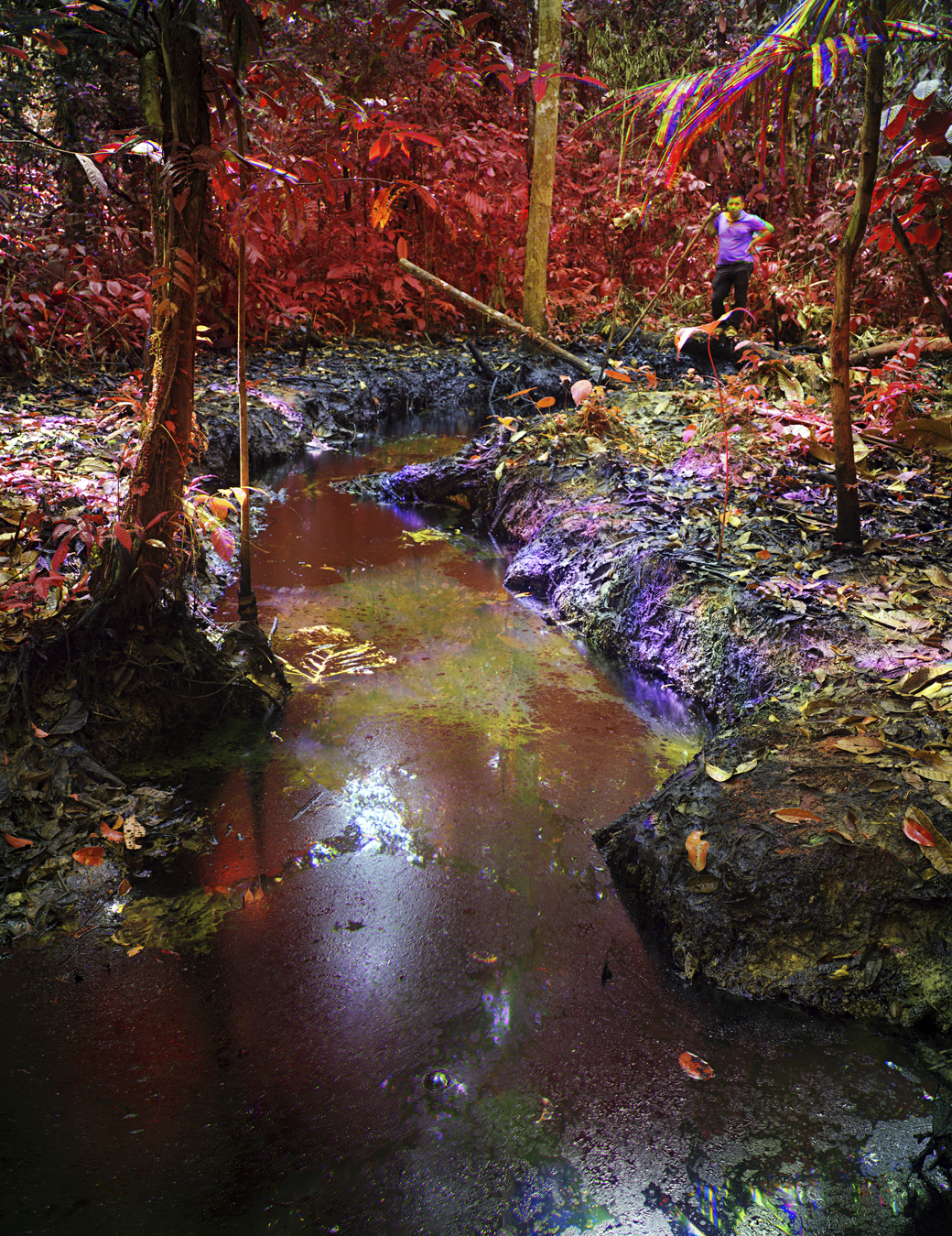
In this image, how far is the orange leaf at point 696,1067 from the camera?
70.7 inches

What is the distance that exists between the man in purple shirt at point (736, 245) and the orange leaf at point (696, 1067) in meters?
7.33

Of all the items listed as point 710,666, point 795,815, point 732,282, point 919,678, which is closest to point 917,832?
point 795,815

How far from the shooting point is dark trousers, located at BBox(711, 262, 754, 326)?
7.85 meters

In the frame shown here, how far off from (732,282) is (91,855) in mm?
8033

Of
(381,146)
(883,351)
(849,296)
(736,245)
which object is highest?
(736,245)

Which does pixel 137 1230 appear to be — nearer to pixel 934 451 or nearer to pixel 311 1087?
pixel 311 1087

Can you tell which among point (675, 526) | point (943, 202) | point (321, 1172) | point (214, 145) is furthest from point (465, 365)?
point (321, 1172)

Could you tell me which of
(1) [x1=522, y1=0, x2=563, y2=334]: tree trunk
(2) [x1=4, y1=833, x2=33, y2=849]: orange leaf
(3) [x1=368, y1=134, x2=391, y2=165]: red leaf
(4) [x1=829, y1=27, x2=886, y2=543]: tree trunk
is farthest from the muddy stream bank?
(1) [x1=522, y1=0, x2=563, y2=334]: tree trunk

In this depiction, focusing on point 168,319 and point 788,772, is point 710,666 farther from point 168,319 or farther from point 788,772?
point 168,319

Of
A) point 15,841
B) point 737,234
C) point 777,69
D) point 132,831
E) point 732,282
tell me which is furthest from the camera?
point 732,282

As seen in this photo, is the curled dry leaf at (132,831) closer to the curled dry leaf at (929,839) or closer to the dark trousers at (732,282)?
the curled dry leaf at (929,839)

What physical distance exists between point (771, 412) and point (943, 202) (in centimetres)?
207

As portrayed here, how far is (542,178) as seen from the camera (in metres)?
8.52

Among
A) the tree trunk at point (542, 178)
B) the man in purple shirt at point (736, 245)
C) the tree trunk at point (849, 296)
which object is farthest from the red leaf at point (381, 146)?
the tree trunk at point (542, 178)
